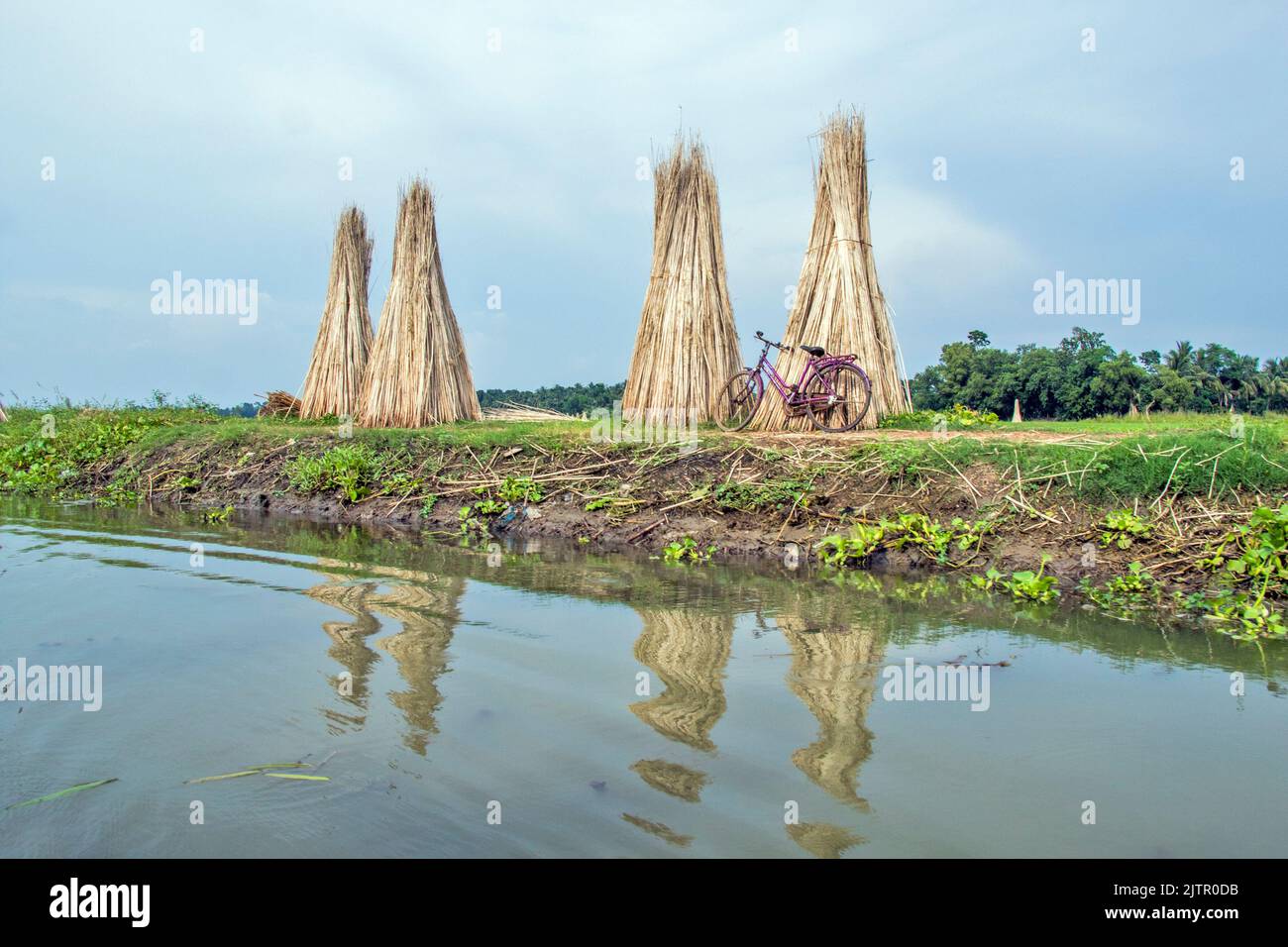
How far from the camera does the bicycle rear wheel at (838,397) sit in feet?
30.4

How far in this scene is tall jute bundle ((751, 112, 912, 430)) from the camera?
952 cm

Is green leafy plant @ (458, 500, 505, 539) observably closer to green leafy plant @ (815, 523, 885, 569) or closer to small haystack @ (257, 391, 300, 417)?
green leafy plant @ (815, 523, 885, 569)

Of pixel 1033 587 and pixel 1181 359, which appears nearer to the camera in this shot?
pixel 1033 587

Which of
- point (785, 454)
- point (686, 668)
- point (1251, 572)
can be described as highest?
point (785, 454)

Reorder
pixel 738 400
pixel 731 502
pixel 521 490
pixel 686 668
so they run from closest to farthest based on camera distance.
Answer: pixel 686 668 < pixel 731 502 < pixel 521 490 < pixel 738 400

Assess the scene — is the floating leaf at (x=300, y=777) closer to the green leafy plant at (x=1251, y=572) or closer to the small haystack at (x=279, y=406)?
the green leafy plant at (x=1251, y=572)

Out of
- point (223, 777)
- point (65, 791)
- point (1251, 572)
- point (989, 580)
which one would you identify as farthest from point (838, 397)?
point (65, 791)

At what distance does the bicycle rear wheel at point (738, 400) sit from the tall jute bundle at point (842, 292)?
0.89 ft

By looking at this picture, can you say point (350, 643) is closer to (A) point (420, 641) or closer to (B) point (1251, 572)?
(A) point (420, 641)

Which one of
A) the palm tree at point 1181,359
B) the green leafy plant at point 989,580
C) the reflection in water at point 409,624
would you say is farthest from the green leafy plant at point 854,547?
the palm tree at point 1181,359

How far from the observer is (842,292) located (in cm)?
949

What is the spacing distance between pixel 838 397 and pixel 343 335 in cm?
842

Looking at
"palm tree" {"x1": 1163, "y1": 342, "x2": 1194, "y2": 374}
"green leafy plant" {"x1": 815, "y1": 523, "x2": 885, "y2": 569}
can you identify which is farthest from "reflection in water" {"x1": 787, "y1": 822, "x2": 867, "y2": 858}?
"palm tree" {"x1": 1163, "y1": 342, "x2": 1194, "y2": 374}

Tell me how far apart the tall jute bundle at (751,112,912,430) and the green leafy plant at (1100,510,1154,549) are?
3.93 metres
